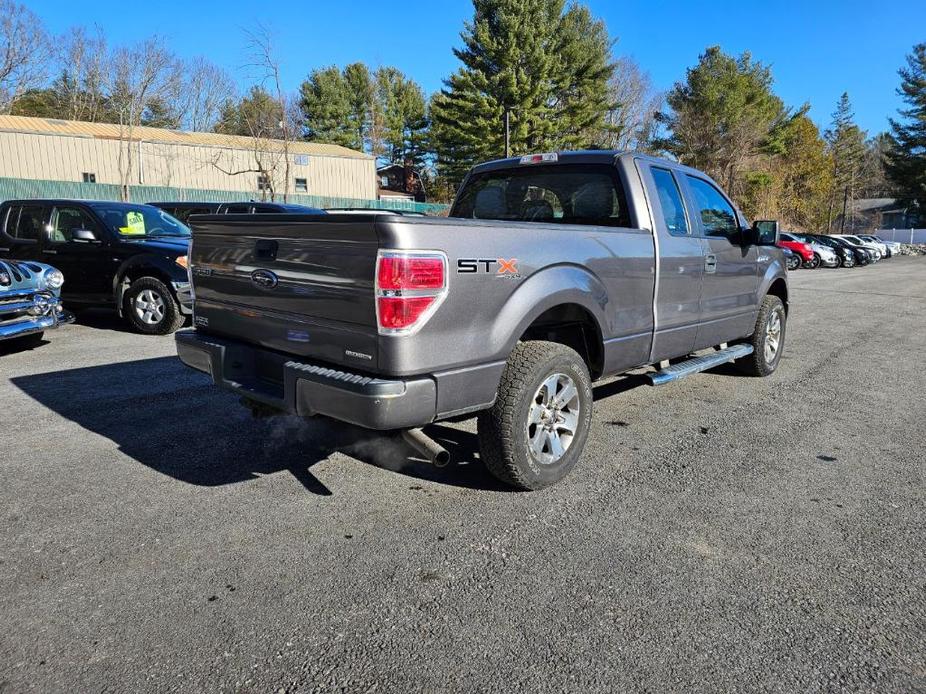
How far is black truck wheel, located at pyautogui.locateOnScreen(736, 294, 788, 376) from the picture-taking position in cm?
630

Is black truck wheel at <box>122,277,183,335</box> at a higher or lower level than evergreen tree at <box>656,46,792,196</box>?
lower

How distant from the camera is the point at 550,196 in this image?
4.85 m

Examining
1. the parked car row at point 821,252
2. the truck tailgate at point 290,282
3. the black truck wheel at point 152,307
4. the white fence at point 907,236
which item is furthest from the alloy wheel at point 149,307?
the white fence at point 907,236

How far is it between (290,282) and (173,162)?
1438 inches

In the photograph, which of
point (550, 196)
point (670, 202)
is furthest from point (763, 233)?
point (550, 196)

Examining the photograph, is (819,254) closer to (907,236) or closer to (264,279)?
(264,279)

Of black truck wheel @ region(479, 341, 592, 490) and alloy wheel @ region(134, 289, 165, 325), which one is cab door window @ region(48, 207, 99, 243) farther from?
black truck wheel @ region(479, 341, 592, 490)

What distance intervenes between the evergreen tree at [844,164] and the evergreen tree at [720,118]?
1591 cm

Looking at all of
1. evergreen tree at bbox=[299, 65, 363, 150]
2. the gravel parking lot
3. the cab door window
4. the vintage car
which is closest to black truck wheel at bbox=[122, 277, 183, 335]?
the vintage car

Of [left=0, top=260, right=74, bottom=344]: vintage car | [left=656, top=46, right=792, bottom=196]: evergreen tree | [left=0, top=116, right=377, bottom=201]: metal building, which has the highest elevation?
[left=656, top=46, right=792, bottom=196]: evergreen tree

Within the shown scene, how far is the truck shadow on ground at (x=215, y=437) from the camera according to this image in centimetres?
393

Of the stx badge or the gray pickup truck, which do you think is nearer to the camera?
the gray pickup truck

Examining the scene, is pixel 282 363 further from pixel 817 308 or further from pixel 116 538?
pixel 817 308

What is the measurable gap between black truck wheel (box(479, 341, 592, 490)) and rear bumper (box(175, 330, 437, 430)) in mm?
476
